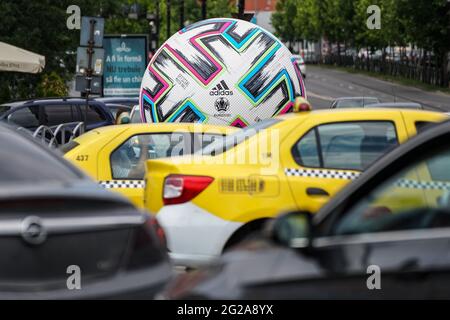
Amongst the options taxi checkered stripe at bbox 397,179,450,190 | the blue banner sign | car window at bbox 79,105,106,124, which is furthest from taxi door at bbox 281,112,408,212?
the blue banner sign

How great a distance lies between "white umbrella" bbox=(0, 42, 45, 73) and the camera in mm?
27891

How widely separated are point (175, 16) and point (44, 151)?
83.2m

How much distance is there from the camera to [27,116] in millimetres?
27125

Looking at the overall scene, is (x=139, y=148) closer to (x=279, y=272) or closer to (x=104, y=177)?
(x=104, y=177)

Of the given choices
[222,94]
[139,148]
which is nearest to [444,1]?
[222,94]

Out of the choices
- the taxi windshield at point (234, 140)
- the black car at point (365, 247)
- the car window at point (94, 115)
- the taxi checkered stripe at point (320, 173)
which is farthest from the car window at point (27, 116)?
the black car at point (365, 247)

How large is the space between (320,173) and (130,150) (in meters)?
2.79

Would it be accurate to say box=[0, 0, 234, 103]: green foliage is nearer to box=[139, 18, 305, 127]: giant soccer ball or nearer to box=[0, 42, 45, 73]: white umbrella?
box=[0, 42, 45, 73]: white umbrella

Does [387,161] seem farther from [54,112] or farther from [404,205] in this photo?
[54,112]

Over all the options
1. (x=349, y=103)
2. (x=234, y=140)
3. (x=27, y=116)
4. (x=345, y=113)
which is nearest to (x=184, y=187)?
(x=234, y=140)

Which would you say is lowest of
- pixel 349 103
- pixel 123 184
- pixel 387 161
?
pixel 349 103

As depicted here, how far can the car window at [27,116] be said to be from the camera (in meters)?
26.7

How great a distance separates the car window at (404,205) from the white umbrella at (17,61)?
76.8 feet

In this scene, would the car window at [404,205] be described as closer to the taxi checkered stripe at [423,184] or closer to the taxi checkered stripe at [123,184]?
the taxi checkered stripe at [423,184]
